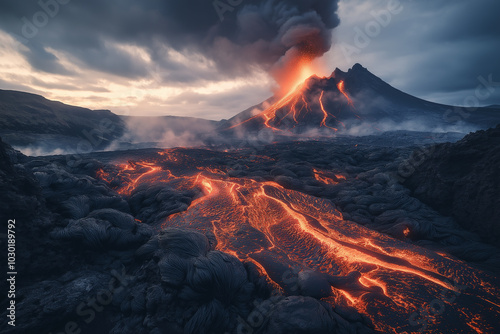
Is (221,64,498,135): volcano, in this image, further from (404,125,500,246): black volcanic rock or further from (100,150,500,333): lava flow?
(100,150,500,333): lava flow

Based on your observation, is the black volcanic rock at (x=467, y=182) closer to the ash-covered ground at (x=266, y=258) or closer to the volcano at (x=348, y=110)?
the ash-covered ground at (x=266, y=258)

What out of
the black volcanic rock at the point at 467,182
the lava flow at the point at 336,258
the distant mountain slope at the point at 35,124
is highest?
the distant mountain slope at the point at 35,124

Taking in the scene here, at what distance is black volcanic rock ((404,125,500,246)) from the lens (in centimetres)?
603

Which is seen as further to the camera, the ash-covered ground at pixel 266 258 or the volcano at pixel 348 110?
the volcano at pixel 348 110

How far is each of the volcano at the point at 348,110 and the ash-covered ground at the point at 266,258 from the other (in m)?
43.0

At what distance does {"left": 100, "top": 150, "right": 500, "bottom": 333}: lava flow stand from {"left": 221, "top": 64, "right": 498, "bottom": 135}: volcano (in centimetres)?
4272

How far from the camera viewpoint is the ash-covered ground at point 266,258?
3555 millimetres

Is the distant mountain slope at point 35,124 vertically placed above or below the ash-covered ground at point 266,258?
above

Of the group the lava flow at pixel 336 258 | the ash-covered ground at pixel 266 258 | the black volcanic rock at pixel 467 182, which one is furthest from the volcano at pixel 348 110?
the ash-covered ground at pixel 266 258

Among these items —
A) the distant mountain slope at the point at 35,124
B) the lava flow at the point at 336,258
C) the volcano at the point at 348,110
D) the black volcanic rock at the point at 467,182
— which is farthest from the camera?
the volcano at the point at 348,110

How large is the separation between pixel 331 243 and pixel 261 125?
52592 mm

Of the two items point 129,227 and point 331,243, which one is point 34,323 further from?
point 331,243

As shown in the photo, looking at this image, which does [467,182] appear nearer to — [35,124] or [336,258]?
[336,258]

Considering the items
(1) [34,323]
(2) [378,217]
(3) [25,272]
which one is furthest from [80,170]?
(2) [378,217]
